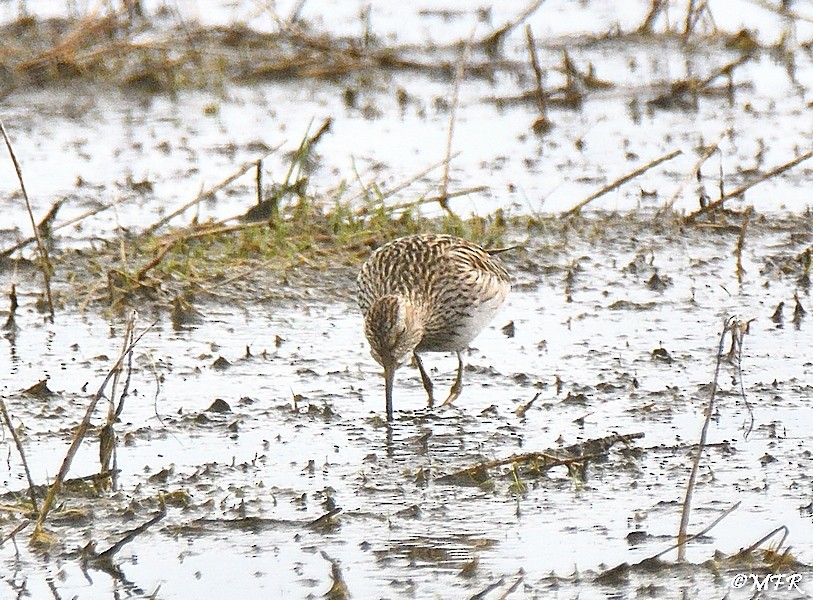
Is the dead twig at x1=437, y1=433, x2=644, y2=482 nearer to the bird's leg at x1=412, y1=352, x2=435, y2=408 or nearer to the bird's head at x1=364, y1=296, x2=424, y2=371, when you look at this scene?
the bird's head at x1=364, y1=296, x2=424, y2=371

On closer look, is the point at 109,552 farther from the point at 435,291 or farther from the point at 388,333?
the point at 435,291

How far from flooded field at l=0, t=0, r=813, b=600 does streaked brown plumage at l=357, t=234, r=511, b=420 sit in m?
0.28

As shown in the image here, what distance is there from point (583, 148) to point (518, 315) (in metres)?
3.45

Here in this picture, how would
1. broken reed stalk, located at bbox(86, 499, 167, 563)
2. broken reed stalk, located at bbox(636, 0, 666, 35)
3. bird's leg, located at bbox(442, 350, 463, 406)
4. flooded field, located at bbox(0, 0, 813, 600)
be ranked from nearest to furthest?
broken reed stalk, located at bbox(86, 499, 167, 563) < flooded field, located at bbox(0, 0, 813, 600) < bird's leg, located at bbox(442, 350, 463, 406) < broken reed stalk, located at bbox(636, 0, 666, 35)

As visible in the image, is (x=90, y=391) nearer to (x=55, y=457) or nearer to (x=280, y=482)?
(x=55, y=457)

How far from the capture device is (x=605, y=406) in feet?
22.8

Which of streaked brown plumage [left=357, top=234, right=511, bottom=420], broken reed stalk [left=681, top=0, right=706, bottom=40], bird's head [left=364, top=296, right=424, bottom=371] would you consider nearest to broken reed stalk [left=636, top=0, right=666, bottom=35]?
broken reed stalk [left=681, top=0, right=706, bottom=40]

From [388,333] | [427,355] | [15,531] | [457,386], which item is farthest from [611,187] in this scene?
[15,531]

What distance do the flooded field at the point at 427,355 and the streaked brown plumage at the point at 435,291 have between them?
28cm

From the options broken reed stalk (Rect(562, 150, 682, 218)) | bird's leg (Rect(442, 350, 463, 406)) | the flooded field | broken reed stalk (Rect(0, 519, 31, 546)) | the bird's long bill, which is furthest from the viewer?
broken reed stalk (Rect(562, 150, 682, 218))

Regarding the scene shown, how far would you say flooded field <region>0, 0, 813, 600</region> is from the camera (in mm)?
5348

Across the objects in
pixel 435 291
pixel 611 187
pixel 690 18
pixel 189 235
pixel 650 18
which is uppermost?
pixel 650 18

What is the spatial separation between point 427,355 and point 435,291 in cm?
89

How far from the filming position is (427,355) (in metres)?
8.08
